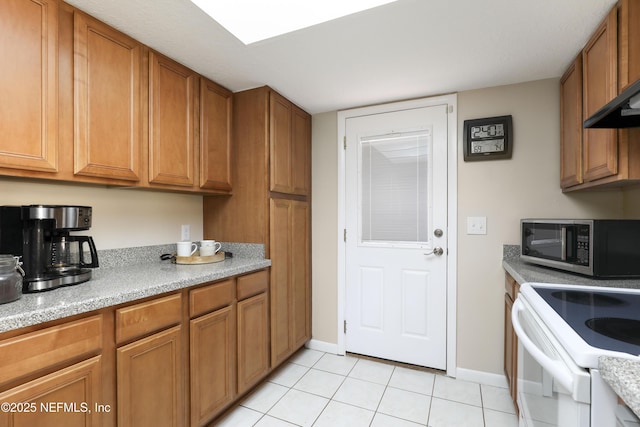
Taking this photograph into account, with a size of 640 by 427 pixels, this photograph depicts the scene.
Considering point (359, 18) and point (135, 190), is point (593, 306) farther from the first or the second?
point (135, 190)

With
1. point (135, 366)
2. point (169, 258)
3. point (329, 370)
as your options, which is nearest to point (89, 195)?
point (169, 258)

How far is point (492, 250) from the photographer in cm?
214

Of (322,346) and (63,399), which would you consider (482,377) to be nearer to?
(322,346)

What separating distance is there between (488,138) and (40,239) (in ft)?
8.64

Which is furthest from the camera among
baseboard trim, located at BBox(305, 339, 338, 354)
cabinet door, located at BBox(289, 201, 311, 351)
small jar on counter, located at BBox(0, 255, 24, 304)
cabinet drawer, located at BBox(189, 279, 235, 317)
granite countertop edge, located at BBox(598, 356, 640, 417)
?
baseboard trim, located at BBox(305, 339, 338, 354)

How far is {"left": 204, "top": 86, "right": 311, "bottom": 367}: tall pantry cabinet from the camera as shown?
7.01 feet

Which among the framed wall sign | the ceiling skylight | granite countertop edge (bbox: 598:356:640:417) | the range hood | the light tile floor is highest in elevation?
the ceiling skylight

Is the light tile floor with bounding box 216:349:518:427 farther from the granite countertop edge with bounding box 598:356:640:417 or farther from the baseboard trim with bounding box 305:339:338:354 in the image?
the granite countertop edge with bounding box 598:356:640:417

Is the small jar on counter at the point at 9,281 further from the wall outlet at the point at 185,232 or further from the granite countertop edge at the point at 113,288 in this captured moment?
the wall outlet at the point at 185,232

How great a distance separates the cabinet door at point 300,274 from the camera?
243cm


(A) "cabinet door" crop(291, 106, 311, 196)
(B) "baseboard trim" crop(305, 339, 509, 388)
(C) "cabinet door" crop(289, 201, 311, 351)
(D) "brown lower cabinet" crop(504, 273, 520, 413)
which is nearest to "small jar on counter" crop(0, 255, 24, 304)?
(C) "cabinet door" crop(289, 201, 311, 351)

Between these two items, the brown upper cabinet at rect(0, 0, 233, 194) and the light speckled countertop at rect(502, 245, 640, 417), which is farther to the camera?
the brown upper cabinet at rect(0, 0, 233, 194)

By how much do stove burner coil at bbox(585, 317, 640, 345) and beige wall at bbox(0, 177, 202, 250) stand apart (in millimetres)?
2266

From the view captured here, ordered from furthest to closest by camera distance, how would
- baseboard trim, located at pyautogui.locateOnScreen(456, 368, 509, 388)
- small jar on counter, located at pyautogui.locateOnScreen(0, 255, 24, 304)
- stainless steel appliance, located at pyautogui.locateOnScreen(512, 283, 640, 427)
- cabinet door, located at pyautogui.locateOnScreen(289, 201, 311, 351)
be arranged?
1. cabinet door, located at pyautogui.locateOnScreen(289, 201, 311, 351)
2. baseboard trim, located at pyautogui.locateOnScreen(456, 368, 509, 388)
3. small jar on counter, located at pyautogui.locateOnScreen(0, 255, 24, 304)
4. stainless steel appliance, located at pyautogui.locateOnScreen(512, 283, 640, 427)
